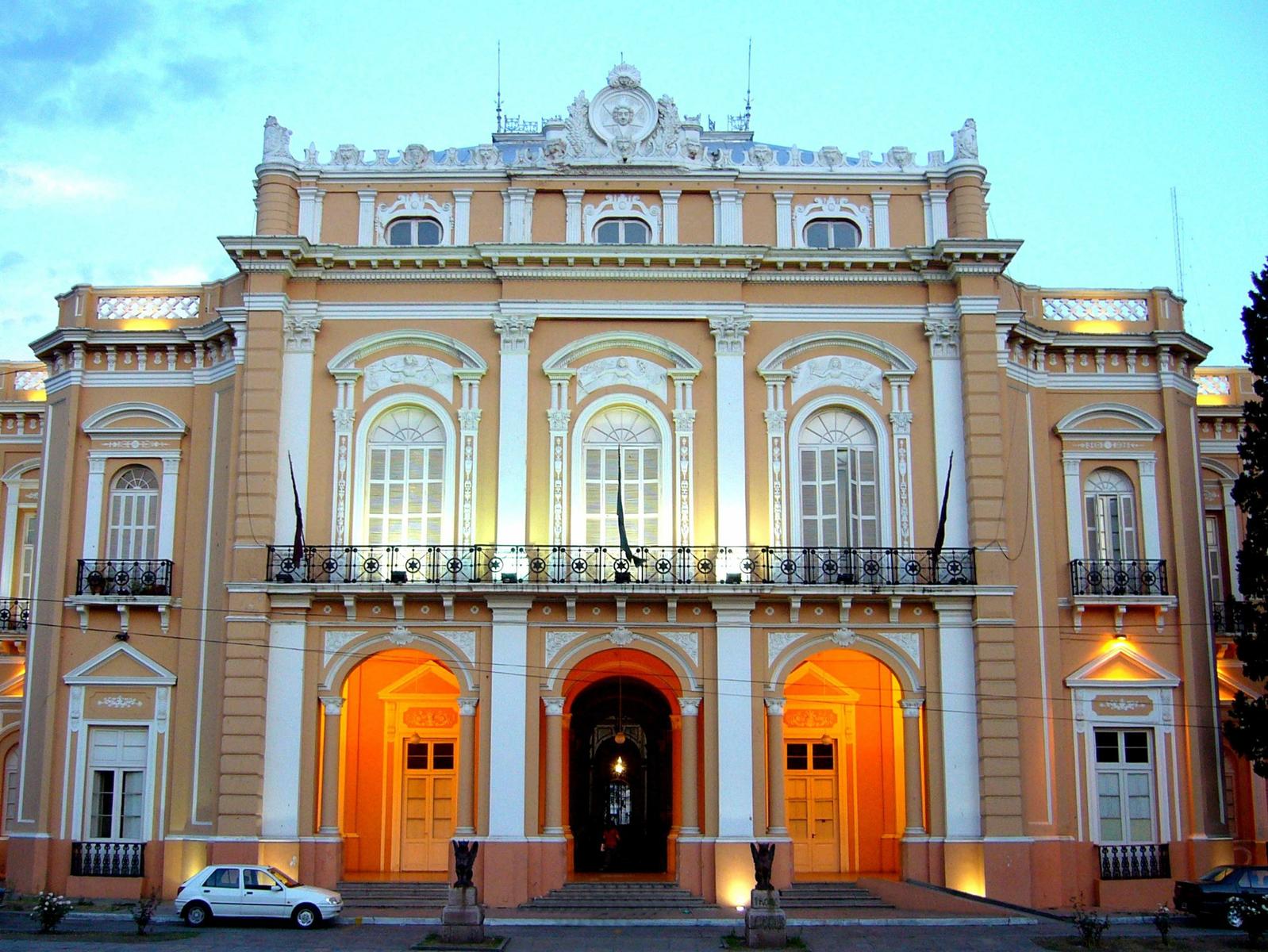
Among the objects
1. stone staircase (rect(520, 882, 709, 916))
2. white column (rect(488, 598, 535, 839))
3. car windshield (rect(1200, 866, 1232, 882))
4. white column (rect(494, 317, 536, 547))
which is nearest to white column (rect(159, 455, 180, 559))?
white column (rect(494, 317, 536, 547))

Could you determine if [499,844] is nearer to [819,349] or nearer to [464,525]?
[464,525]

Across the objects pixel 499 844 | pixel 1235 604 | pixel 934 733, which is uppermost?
pixel 1235 604

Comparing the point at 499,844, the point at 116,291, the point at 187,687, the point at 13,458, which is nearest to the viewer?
the point at 499,844

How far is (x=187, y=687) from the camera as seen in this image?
26062mm

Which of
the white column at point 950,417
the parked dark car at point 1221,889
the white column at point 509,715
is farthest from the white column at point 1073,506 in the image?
the white column at point 509,715

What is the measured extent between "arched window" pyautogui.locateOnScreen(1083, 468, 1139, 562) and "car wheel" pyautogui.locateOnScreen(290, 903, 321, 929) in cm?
1554

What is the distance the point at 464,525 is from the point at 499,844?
18.7 ft

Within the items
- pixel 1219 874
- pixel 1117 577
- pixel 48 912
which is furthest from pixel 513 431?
pixel 1219 874

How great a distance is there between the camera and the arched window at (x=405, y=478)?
86.0 ft

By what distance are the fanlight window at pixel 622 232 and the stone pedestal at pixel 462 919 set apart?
40.9 ft

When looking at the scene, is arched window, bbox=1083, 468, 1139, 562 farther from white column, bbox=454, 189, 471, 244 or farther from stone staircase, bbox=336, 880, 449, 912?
stone staircase, bbox=336, 880, 449, 912

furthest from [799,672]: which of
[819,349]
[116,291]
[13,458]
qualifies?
[13,458]

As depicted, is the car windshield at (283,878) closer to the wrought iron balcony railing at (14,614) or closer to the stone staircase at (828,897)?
the stone staircase at (828,897)

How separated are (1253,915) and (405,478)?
15.8 metres
